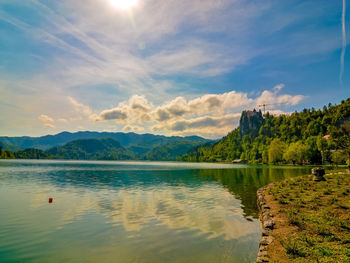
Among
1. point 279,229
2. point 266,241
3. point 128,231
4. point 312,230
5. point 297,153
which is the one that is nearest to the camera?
point 266,241

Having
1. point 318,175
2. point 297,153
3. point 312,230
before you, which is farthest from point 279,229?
point 297,153

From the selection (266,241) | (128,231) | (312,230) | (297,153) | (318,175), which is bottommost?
(128,231)

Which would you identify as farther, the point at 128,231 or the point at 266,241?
the point at 128,231

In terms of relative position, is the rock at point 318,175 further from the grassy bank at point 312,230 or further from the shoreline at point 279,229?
the grassy bank at point 312,230

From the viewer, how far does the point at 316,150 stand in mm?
160875

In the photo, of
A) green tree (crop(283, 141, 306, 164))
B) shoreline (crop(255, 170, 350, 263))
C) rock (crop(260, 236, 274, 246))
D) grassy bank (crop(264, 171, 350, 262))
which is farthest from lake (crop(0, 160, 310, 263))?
green tree (crop(283, 141, 306, 164))

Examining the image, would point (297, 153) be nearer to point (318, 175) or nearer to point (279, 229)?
point (318, 175)

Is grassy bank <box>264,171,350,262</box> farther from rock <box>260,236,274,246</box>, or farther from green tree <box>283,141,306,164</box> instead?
green tree <box>283,141,306,164</box>

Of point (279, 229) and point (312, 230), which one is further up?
point (312, 230)

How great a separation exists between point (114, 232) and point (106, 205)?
12.8m

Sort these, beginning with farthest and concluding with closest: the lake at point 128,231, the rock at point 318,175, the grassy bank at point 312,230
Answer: the rock at point 318,175, the lake at point 128,231, the grassy bank at point 312,230

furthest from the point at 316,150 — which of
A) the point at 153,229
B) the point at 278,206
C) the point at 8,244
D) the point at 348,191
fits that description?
the point at 8,244

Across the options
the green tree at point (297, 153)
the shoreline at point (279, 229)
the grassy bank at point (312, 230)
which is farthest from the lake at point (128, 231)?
the green tree at point (297, 153)

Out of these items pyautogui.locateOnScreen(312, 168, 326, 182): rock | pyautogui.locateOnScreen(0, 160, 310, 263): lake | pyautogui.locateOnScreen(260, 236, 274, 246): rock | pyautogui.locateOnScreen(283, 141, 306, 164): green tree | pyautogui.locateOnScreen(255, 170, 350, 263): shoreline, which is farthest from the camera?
pyautogui.locateOnScreen(283, 141, 306, 164): green tree
